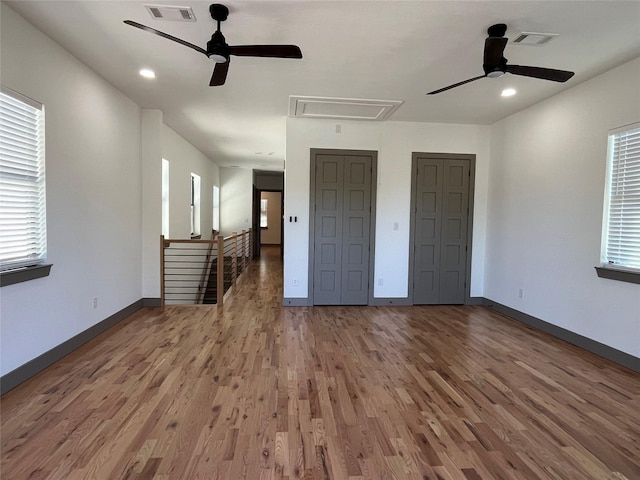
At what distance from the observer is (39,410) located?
2.19 meters

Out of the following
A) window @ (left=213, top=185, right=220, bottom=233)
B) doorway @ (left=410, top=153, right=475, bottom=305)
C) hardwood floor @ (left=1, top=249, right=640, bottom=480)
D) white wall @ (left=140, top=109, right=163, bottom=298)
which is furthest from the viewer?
window @ (left=213, top=185, right=220, bottom=233)

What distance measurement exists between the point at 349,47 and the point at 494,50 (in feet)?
3.66

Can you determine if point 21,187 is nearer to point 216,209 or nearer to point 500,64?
point 500,64

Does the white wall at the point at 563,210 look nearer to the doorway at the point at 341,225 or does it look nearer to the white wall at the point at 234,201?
the doorway at the point at 341,225

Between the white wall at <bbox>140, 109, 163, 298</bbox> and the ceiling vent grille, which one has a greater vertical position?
the ceiling vent grille

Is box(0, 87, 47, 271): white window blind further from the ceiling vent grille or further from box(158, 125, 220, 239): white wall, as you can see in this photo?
box(158, 125, 220, 239): white wall

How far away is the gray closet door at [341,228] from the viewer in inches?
194

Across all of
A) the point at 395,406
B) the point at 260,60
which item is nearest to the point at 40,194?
the point at 260,60

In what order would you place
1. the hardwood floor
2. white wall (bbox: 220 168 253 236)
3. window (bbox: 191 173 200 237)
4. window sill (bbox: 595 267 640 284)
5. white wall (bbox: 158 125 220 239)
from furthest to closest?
white wall (bbox: 220 168 253 236) < window (bbox: 191 173 200 237) < white wall (bbox: 158 125 220 239) < window sill (bbox: 595 267 640 284) < the hardwood floor

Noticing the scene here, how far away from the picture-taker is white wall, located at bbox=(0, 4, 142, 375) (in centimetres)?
249

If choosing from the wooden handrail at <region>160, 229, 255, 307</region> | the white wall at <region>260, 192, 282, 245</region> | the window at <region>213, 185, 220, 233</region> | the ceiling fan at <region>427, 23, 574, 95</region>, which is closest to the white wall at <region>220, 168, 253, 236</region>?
the window at <region>213, 185, 220, 233</region>

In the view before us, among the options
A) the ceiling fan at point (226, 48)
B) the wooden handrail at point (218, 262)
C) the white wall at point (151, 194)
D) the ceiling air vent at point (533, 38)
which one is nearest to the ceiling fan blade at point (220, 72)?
the ceiling fan at point (226, 48)

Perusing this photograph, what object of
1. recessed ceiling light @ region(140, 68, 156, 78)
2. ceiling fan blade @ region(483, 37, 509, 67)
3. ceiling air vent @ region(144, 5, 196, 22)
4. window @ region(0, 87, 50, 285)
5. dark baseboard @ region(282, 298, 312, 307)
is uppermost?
ceiling air vent @ region(144, 5, 196, 22)

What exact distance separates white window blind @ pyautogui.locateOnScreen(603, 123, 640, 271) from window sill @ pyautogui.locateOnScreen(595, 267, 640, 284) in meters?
0.08
